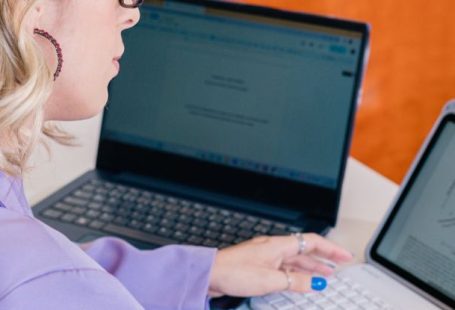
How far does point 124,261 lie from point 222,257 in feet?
0.41

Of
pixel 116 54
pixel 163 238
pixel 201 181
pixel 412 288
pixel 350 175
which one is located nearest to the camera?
pixel 116 54

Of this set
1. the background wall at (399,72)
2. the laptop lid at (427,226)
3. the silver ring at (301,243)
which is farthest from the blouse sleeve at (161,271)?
the background wall at (399,72)

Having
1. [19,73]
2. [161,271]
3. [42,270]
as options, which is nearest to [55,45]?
[19,73]

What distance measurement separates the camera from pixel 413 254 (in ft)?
3.20

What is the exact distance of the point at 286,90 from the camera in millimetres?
1173

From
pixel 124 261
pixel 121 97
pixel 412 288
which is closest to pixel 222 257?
pixel 124 261

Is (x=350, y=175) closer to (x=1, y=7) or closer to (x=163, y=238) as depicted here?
(x=163, y=238)

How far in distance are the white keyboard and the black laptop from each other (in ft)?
0.56

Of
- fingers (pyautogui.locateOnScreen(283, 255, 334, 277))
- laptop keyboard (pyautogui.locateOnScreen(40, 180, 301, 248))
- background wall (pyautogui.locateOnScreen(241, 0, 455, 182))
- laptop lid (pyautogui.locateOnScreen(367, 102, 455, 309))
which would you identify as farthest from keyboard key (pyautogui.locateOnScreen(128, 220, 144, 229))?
background wall (pyautogui.locateOnScreen(241, 0, 455, 182))

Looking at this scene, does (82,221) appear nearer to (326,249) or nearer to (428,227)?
(326,249)

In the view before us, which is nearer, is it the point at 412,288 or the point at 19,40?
the point at 19,40

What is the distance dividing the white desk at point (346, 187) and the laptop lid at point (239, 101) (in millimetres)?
47

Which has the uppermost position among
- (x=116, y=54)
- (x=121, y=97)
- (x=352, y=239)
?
(x=116, y=54)

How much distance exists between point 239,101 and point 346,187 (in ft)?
0.82
